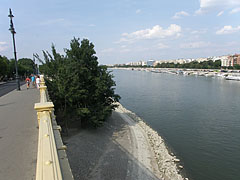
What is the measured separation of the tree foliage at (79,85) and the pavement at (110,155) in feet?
4.98

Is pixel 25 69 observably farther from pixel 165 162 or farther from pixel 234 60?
pixel 234 60

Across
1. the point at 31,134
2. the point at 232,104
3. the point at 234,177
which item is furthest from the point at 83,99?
the point at 232,104

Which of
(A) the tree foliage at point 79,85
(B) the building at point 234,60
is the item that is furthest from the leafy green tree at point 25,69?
(B) the building at point 234,60

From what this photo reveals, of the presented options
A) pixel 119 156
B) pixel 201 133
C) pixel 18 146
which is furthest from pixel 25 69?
pixel 18 146

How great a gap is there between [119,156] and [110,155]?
1.98 feet

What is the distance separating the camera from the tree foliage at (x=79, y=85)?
13.9 m

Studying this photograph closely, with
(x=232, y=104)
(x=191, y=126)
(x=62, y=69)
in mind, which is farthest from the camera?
(x=232, y=104)

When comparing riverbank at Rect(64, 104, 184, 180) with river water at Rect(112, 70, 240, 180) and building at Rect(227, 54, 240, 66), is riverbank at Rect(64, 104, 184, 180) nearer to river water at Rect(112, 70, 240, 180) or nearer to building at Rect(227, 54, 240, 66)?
river water at Rect(112, 70, 240, 180)

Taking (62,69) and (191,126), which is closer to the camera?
(62,69)

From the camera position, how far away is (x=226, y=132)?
17594 mm

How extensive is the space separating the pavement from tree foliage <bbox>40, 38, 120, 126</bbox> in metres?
1.52

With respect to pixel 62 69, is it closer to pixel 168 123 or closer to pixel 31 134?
pixel 31 134

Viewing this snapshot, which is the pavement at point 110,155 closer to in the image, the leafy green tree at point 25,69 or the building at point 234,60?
the leafy green tree at point 25,69

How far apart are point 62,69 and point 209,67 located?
12706 cm
